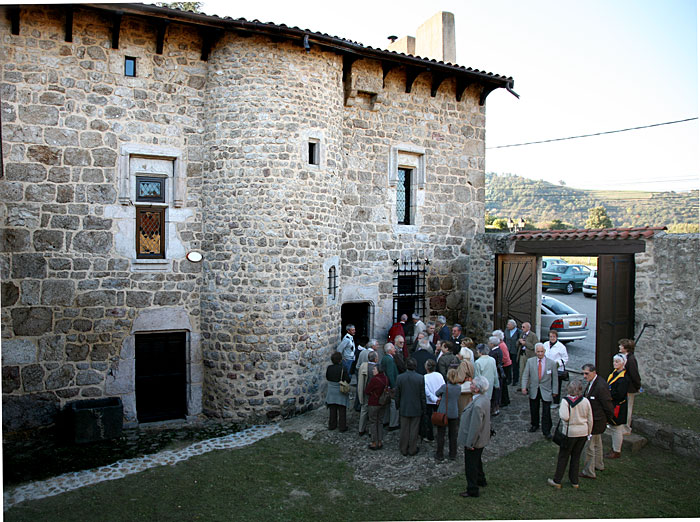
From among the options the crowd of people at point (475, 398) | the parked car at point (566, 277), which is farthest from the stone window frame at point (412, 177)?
the parked car at point (566, 277)

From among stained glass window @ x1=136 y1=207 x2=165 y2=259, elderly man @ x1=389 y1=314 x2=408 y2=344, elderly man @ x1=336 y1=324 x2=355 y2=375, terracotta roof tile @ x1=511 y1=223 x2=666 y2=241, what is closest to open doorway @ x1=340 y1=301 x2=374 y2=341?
elderly man @ x1=389 y1=314 x2=408 y2=344

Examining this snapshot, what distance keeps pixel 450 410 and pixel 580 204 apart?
68.2 m

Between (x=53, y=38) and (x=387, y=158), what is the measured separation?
6.33 m

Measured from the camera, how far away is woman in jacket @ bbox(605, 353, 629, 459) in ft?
22.5

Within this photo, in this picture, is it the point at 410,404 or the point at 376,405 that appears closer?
the point at 410,404

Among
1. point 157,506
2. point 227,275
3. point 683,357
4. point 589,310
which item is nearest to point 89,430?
point 157,506

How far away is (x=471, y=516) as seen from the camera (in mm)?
5707

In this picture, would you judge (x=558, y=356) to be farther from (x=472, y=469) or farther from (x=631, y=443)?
(x=472, y=469)

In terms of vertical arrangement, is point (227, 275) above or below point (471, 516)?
above

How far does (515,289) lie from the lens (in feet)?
36.1

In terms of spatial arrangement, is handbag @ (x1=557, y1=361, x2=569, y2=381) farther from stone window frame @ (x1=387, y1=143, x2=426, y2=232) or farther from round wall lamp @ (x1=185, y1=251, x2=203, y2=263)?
round wall lamp @ (x1=185, y1=251, x2=203, y2=263)

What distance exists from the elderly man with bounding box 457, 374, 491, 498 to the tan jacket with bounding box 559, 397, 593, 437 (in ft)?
2.79

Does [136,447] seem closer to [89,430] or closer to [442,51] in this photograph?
[89,430]

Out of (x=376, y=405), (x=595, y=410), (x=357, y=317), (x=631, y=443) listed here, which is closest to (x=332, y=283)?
(x=357, y=317)
